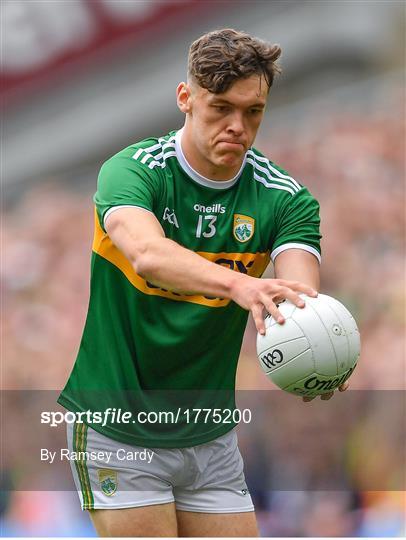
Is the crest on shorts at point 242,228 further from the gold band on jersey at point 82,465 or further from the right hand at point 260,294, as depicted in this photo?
the gold band on jersey at point 82,465

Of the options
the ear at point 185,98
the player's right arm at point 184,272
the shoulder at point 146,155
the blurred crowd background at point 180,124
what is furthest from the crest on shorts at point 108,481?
the blurred crowd background at point 180,124

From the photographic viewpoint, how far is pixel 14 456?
697 centimetres

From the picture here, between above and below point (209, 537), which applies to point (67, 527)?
below

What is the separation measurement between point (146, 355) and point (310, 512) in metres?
3.02

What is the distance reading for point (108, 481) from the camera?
378 centimetres

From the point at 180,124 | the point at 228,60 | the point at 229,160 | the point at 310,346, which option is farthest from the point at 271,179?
the point at 180,124

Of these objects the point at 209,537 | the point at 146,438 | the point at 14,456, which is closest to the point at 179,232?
the point at 146,438

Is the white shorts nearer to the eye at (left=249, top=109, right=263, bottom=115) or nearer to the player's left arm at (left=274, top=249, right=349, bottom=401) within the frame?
the player's left arm at (left=274, top=249, right=349, bottom=401)

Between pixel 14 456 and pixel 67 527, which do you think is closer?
pixel 67 527

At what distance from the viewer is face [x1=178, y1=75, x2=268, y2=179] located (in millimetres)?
3629

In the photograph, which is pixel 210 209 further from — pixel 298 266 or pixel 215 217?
pixel 298 266

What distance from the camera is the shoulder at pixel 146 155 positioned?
12.4ft

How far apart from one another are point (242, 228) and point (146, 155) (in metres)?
0.48

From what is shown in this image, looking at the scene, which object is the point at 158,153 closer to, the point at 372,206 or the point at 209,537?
the point at 209,537
